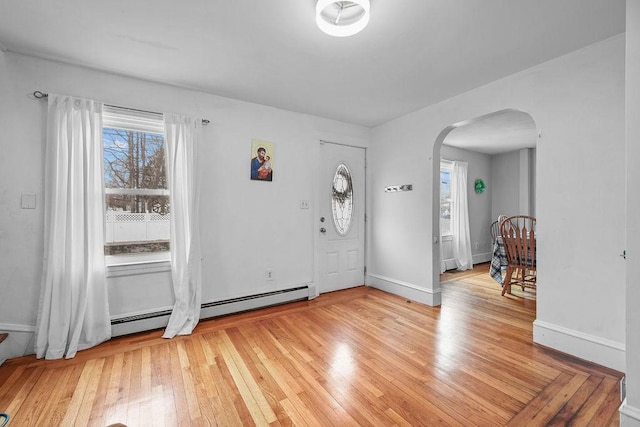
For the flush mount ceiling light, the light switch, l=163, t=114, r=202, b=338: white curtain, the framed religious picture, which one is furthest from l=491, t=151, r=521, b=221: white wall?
the light switch

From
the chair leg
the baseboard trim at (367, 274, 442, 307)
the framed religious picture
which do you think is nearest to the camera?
the framed religious picture

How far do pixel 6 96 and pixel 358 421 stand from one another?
11.6 ft

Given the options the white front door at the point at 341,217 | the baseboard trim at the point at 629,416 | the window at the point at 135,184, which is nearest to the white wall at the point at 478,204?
the white front door at the point at 341,217

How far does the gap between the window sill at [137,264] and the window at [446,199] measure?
15.6ft

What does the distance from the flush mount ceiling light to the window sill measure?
8.39ft

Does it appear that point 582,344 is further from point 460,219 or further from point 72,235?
point 72,235

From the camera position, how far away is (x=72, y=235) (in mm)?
2299

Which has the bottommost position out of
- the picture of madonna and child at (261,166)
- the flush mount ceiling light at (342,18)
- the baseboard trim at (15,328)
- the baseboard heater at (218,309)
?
the baseboard heater at (218,309)

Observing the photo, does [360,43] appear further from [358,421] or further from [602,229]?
[358,421]

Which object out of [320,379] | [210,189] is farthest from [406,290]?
[210,189]

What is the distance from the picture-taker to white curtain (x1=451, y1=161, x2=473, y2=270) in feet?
17.6

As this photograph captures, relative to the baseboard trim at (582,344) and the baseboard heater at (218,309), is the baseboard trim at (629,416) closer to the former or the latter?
the baseboard trim at (582,344)

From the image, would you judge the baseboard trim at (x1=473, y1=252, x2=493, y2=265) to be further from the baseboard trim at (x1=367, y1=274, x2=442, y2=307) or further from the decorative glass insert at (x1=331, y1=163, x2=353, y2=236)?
the decorative glass insert at (x1=331, y1=163, x2=353, y2=236)

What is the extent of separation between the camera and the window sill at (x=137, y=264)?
2546 mm
